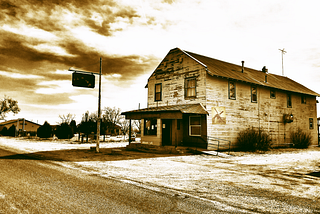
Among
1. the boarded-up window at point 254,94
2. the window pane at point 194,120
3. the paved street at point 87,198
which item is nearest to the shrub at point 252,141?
the boarded-up window at point 254,94

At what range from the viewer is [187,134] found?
19453 mm

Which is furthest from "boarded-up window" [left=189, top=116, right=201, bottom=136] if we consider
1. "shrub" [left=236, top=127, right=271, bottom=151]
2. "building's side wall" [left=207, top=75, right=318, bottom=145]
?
"shrub" [left=236, top=127, right=271, bottom=151]

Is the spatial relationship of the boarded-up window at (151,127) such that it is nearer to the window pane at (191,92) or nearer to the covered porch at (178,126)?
the covered porch at (178,126)

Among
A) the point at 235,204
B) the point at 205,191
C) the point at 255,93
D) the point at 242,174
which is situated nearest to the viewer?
the point at 235,204

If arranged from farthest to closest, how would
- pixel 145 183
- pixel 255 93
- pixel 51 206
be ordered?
1. pixel 255 93
2. pixel 145 183
3. pixel 51 206

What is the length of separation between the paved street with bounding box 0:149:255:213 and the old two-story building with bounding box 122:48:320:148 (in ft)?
33.9

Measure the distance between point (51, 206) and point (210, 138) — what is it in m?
14.6

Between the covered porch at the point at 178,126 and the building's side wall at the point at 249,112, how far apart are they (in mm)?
946

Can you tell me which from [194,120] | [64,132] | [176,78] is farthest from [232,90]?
[64,132]

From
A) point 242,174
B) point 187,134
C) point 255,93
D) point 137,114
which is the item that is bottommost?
point 242,174

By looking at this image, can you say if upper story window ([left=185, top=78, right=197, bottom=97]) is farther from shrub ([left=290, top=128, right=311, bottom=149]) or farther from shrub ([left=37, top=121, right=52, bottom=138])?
shrub ([left=37, top=121, right=52, bottom=138])

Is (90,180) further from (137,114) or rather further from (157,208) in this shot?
(137,114)

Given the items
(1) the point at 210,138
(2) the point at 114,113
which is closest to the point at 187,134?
(1) the point at 210,138

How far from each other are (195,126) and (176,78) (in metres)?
4.73
